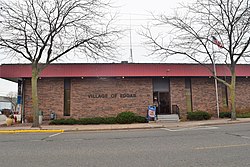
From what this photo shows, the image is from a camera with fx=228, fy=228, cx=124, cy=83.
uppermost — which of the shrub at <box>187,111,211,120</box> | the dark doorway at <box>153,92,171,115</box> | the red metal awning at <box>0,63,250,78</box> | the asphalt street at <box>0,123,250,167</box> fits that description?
the red metal awning at <box>0,63,250,78</box>

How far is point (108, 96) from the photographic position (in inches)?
825

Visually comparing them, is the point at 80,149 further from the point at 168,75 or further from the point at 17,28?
the point at 168,75

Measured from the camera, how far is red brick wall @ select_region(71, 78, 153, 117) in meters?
20.6

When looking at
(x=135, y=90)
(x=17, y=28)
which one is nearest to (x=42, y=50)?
(x=17, y=28)

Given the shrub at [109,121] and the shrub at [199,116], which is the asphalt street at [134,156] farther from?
the shrub at [199,116]

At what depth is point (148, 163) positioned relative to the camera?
5.78 m

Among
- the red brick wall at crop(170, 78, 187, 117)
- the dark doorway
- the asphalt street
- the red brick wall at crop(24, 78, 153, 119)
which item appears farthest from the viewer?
the dark doorway

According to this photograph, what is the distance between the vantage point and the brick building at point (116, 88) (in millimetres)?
20203

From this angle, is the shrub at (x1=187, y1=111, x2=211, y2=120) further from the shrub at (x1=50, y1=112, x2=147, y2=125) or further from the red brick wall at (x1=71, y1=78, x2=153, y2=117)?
the shrub at (x1=50, y1=112, x2=147, y2=125)

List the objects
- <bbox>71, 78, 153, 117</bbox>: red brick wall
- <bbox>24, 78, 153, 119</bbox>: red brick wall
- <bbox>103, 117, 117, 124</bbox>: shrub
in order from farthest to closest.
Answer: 1. <bbox>71, 78, 153, 117</bbox>: red brick wall
2. <bbox>24, 78, 153, 119</bbox>: red brick wall
3. <bbox>103, 117, 117, 124</bbox>: shrub

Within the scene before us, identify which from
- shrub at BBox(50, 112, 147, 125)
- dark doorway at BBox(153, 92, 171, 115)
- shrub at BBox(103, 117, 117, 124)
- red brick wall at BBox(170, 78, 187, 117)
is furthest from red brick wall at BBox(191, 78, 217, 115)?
shrub at BBox(103, 117, 117, 124)

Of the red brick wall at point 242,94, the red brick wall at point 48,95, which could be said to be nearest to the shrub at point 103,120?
the red brick wall at point 48,95

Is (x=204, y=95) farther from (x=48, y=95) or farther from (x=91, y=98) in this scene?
(x=48, y=95)

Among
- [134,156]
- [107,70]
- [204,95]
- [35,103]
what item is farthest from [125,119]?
[134,156]
